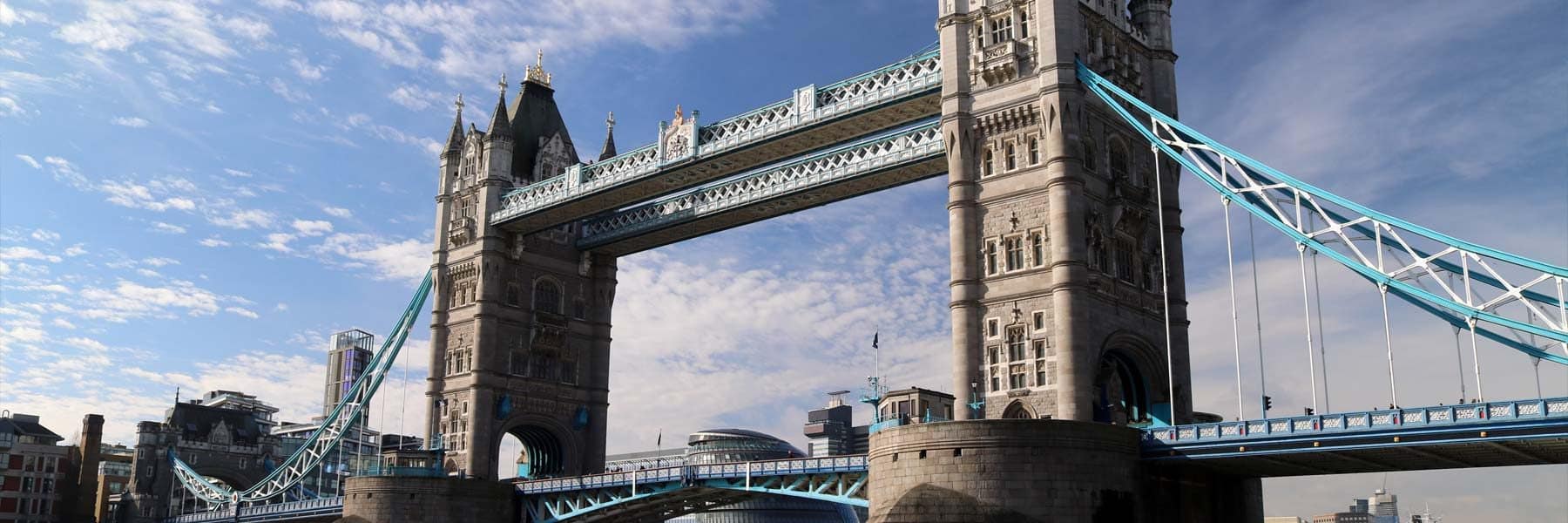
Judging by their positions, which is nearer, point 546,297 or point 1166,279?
point 1166,279

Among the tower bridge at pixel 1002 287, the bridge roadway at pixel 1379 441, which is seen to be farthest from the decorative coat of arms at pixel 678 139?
the bridge roadway at pixel 1379 441

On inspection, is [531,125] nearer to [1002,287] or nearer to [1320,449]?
[1002,287]

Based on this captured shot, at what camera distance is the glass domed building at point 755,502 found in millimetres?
161375

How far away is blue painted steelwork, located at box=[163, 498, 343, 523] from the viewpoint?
286 feet

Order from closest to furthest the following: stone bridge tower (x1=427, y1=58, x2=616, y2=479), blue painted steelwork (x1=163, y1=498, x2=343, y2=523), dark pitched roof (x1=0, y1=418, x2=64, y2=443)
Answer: stone bridge tower (x1=427, y1=58, x2=616, y2=479)
blue painted steelwork (x1=163, y1=498, x2=343, y2=523)
dark pitched roof (x1=0, y1=418, x2=64, y2=443)

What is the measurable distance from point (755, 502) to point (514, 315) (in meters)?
86.3

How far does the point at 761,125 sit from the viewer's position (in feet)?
227

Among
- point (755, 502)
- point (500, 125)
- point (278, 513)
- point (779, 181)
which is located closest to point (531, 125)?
point (500, 125)

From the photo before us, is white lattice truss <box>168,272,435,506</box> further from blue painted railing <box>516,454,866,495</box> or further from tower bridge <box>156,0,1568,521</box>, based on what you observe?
blue painted railing <box>516,454,866,495</box>

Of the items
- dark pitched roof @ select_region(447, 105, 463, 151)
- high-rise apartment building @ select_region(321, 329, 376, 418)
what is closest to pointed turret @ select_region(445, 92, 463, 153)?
dark pitched roof @ select_region(447, 105, 463, 151)

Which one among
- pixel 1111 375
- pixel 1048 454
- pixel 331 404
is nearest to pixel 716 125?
pixel 1111 375

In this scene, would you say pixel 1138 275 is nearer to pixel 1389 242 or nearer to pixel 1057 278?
pixel 1057 278

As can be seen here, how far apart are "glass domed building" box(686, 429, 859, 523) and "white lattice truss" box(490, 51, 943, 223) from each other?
82580 millimetres

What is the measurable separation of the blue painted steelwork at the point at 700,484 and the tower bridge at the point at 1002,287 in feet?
0.50
